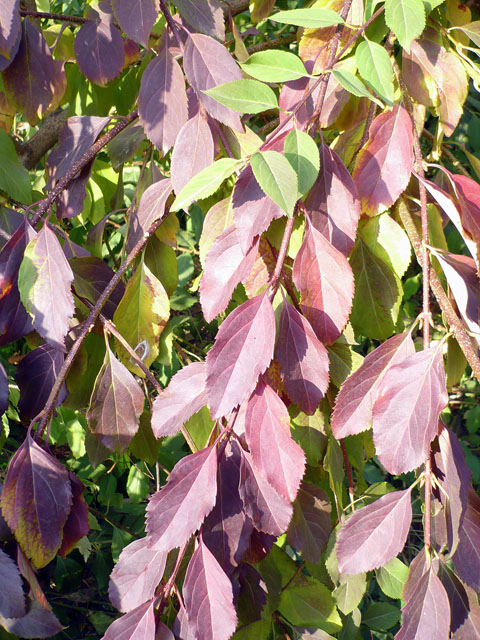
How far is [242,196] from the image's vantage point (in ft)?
1.79

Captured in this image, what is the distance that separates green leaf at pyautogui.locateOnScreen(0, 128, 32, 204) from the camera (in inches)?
33.3

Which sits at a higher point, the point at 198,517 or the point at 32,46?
the point at 32,46

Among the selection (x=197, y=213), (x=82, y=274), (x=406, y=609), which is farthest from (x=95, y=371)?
(x=197, y=213)

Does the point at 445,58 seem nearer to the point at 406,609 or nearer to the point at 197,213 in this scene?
the point at 406,609

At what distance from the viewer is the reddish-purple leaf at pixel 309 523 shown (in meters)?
0.76

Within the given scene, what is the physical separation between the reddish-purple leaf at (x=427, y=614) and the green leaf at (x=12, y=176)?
2.12 ft

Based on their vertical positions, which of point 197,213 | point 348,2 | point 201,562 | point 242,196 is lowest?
point 197,213

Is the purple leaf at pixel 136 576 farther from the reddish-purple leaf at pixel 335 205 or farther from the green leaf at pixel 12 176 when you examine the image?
the green leaf at pixel 12 176

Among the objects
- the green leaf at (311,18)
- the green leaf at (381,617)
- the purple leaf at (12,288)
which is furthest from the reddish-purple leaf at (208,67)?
the green leaf at (381,617)

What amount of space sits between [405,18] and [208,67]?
7.8 inches

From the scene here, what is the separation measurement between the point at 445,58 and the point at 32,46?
0.48 m

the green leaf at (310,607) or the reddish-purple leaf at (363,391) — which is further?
the green leaf at (310,607)

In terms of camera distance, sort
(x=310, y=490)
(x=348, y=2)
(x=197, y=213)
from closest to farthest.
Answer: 1. (x=348, y=2)
2. (x=310, y=490)
3. (x=197, y=213)

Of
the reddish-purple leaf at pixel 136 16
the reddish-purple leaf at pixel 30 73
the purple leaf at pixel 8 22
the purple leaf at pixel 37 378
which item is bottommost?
Result: the purple leaf at pixel 37 378
